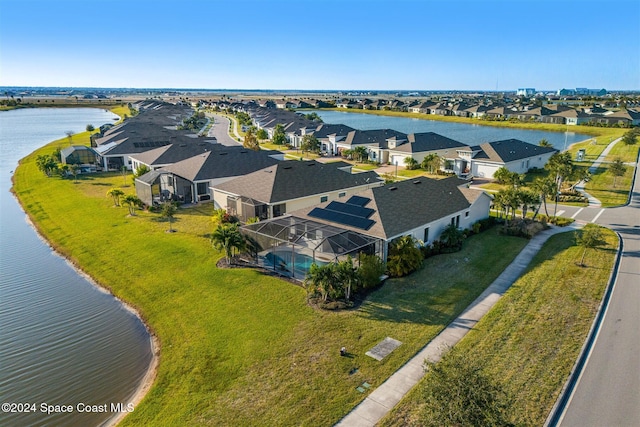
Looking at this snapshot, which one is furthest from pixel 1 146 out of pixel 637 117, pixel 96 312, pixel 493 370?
pixel 637 117

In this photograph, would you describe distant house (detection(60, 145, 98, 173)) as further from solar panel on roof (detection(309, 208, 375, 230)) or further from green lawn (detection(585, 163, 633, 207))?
green lawn (detection(585, 163, 633, 207))

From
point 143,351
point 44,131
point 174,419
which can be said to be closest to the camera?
point 174,419

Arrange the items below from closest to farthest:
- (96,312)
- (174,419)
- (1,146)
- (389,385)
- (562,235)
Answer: (174,419)
(389,385)
(96,312)
(562,235)
(1,146)

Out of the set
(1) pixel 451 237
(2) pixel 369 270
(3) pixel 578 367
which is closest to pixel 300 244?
(2) pixel 369 270

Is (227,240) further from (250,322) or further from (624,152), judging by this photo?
(624,152)

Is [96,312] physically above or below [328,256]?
below

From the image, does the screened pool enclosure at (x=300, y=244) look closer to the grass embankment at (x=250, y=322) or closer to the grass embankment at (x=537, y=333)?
the grass embankment at (x=250, y=322)

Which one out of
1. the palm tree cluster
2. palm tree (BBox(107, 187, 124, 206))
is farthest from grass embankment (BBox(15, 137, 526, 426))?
palm tree (BBox(107, 187, 124, 206))

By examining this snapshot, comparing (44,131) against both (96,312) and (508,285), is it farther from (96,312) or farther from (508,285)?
(508,285)
